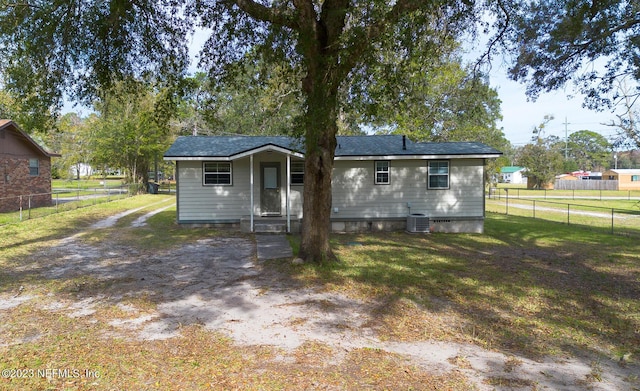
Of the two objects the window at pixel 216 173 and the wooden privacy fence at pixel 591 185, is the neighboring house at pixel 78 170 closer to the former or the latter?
the window at pixel 216 173

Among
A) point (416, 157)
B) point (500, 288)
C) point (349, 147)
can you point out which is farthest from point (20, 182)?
point (500, 288)

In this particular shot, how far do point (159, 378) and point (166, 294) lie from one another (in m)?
3.08

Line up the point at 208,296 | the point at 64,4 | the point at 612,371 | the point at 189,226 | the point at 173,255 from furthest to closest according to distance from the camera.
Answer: the point at 189,226
the point at 173,255
the point at 64,4
the point at 208,296
the point at 612,371

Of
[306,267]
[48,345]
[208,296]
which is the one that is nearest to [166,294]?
[208,296]

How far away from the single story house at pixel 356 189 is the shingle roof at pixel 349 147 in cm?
7

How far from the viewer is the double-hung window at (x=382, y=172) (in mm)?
15086

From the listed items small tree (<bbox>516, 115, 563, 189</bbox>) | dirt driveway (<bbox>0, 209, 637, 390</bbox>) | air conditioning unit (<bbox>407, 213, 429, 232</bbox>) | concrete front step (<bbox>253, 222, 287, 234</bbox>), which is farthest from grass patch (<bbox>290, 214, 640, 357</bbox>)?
small tree (<bbox>516, 115, 563, 189</bbox>)

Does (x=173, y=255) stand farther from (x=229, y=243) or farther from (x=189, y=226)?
(x=189, y=226)

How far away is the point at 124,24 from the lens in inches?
345

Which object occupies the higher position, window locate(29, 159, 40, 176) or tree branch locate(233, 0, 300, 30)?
tree branch locate(233, 0, 300, 30)

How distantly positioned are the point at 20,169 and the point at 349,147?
16708 mm

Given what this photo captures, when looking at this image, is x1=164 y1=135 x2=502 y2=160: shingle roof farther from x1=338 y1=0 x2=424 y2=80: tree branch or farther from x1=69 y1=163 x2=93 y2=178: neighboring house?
x1=69 y1=163 x2=93 y2=178: neighboring house

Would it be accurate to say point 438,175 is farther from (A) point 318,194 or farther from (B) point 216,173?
(B) point 216,173

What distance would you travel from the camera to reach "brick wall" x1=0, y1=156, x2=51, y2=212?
18.9m
